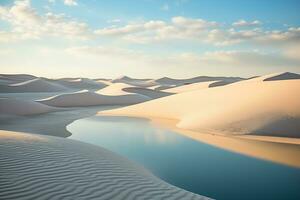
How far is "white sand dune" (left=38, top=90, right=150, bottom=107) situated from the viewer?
96.3 ft

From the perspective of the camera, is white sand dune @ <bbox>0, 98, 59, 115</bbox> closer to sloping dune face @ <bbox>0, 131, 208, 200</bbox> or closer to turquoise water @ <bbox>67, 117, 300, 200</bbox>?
turquoise water @ <bbox>67, 117, 300, 200</bbox>

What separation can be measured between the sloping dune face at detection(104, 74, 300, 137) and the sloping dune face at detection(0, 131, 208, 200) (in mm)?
6960

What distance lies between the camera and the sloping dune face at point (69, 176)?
14.7ft

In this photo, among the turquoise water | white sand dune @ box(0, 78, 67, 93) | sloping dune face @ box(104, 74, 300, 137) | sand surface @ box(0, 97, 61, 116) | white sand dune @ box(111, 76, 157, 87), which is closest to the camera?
the turquoise water

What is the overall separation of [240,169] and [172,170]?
163 centimetres

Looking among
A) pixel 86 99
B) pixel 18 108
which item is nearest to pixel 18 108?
pixel 18 108

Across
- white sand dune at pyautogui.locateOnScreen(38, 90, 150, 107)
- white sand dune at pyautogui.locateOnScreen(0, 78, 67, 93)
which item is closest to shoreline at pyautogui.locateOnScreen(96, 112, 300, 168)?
white sand dune at pyautogui.locateOnScreen(38, 90, 150, 107)

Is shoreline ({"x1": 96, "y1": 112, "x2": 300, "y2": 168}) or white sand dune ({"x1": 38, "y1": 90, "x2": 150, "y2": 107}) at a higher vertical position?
white sand dune ({"x1": 38, "y1": 90, "x2": 150, "y2": 107})

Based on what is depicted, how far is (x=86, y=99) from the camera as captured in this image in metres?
31.2

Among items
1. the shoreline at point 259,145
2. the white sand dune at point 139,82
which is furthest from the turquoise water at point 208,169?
the white sand dune at point 139,82

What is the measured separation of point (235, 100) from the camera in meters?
16.8

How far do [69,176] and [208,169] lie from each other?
11.2ft

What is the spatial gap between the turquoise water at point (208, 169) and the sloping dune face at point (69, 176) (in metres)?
0.72

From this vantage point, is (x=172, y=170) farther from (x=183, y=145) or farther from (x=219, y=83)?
(x=219, y=83)
